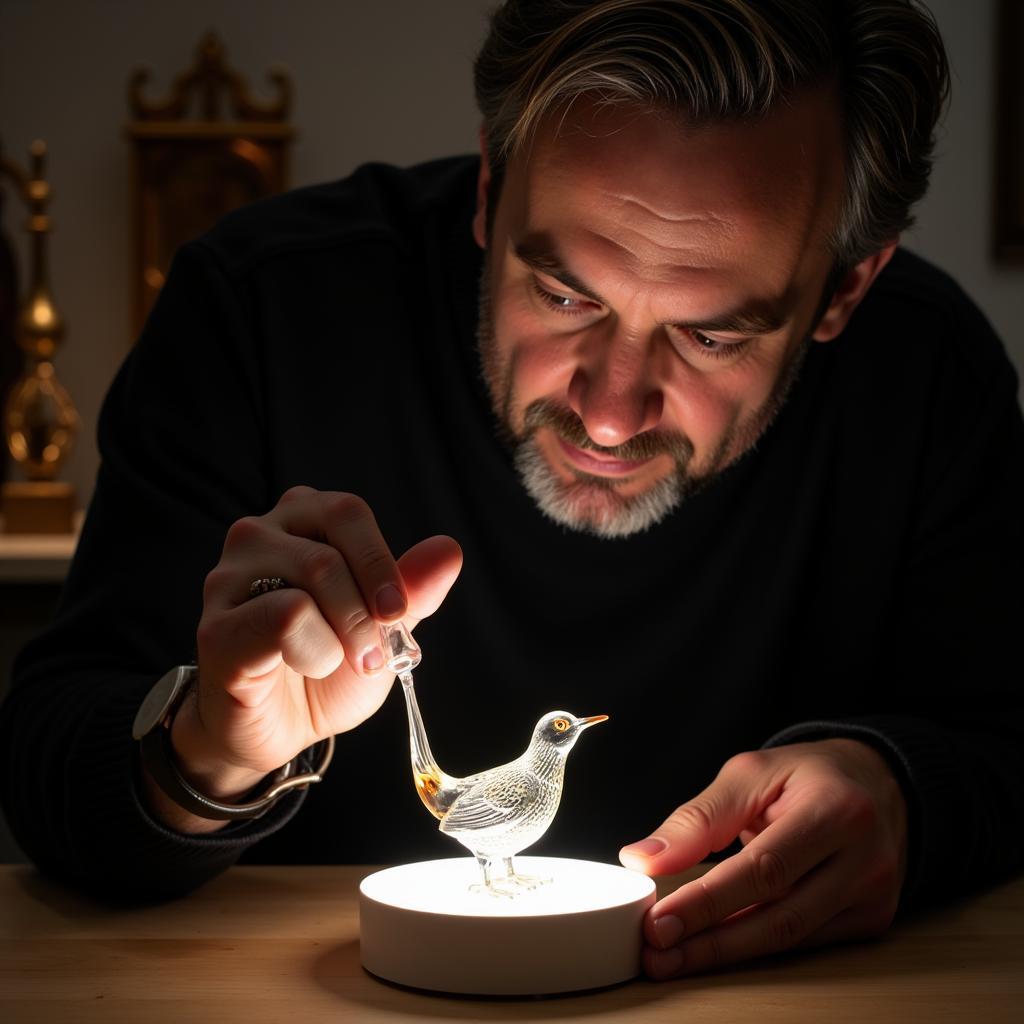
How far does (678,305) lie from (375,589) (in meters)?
0.45

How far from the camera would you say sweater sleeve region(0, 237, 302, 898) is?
114 cm

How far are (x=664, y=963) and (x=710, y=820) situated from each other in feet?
0.55

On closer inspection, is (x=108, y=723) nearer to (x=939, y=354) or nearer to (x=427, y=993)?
(x=427, y=993)

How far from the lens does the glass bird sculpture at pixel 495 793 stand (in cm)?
101

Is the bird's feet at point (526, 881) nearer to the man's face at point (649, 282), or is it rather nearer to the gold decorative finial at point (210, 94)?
the man's face at point (649, 282)

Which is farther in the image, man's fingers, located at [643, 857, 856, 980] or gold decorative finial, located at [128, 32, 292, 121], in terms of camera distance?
gold decorative finial, located at [128, 32, 292, 121]

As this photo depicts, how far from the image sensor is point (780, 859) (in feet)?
3.40

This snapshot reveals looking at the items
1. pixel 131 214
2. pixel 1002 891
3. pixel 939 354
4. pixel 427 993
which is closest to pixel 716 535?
pixel 939 354

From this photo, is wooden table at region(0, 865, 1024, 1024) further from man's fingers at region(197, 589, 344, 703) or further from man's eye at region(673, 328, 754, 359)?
man's eye at region(673, 328, 754, 359)

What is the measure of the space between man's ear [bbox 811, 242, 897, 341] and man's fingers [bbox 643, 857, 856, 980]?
27.5 inches

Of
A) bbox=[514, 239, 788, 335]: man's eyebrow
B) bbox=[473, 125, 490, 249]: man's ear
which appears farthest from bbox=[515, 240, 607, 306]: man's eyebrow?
bbox=[473, 125, 490, 249]: man's ear

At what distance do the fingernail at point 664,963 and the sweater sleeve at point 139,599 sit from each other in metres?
0.36

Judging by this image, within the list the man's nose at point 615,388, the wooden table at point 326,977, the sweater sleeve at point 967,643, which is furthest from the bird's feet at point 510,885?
the man's nose at point 615,388

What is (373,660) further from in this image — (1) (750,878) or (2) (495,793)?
(1) (750,878)
